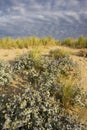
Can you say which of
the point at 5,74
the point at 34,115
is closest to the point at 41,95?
the point at 34,115

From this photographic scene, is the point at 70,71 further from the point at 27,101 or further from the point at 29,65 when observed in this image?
the point at 27,101

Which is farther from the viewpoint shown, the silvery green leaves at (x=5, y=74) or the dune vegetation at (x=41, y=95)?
the silvery green leaves at (x=5, y=74)

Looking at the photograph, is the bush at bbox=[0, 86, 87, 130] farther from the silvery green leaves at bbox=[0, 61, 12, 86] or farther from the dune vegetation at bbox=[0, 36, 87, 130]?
the silvery green leaves at bbox=[0, 61, 12, 86]

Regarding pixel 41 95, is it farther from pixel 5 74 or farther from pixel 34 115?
pixel 5 74

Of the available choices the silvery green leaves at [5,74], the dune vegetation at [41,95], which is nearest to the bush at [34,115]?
the dune vegetation at [41,95]

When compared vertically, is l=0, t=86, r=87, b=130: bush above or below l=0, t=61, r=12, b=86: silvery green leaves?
above

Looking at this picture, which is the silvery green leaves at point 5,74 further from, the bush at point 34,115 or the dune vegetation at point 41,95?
the bush at point 34,115

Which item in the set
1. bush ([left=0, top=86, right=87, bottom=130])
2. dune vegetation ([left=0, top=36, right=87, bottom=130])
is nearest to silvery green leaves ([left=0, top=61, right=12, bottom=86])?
dune vegetation ([left=0, top=36, right=87, bottom=130])

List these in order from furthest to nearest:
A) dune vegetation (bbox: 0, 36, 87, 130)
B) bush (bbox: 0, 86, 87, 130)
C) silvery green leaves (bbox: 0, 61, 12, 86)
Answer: silvery green leaves (bbox: 0, 61, 12, 86)
dune vegetation (bbox: 0, 36, 87, 130)
bush (bbox: 0, 86, 87, 130)

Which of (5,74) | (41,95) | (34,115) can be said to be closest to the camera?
(34,115)

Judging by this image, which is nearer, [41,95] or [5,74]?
[41,95]

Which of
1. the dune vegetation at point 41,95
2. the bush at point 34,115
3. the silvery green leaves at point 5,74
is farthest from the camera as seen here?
the silvery green leaves at point 5,74

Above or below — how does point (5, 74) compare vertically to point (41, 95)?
below

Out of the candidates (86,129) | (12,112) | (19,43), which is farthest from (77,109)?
(19,43)
